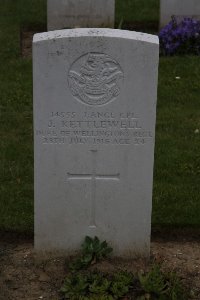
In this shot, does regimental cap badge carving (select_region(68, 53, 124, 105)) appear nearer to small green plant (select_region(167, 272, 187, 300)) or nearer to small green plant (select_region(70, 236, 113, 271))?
small green plant (select_region(70, 236, 113, 271))

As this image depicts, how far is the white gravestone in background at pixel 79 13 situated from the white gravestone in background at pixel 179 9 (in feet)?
2.48

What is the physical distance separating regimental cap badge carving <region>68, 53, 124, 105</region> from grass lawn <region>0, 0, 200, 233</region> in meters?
1.33

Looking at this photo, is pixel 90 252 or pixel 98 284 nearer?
pixel 98 284

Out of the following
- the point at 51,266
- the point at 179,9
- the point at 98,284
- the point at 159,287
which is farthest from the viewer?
the point at 179,9

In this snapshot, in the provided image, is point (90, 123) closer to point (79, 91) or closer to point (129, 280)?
point (79, 91)

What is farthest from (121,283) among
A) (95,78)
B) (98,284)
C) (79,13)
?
(79,13)

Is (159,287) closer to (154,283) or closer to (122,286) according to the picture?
(154,283)

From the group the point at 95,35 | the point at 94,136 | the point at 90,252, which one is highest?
the point at 95,35

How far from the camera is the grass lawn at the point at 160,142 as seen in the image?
18.8 ft

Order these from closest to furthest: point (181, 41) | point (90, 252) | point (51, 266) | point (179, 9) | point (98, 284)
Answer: point (98, 284), point (90, 252), point (51, 266), point (181, 41), point (179, 9)

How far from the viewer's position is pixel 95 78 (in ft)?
15.2

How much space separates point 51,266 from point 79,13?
6851 mm

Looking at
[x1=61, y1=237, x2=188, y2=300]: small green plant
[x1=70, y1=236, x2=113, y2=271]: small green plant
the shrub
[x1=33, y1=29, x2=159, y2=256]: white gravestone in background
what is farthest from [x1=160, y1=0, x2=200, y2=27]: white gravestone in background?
Answer: [x1=61, y1=237, x2=188, y2=300]: small green plant

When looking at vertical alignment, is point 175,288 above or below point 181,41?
below
